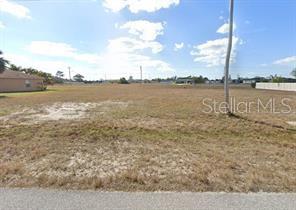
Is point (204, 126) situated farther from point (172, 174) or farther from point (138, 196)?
point (138, 196)

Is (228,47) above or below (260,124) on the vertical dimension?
above

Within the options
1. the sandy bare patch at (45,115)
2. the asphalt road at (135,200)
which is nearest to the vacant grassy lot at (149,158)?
the asphalt road at (135,200)

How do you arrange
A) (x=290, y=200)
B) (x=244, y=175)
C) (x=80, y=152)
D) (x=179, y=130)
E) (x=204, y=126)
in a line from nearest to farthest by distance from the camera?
(x=290, y=200) → (x=244, y=175) → (x=80, y=152) → (x=179, y=130) → (x=204, y=126)

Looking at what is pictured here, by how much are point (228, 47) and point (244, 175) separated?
8.38m

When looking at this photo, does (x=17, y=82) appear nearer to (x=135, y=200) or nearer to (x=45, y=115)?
(x=45, y=115)

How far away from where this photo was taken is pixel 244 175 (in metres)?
3.87

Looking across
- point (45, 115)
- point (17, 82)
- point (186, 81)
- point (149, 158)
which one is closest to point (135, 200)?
point (149, 158)

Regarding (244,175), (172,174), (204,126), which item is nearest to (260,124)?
(204,126)

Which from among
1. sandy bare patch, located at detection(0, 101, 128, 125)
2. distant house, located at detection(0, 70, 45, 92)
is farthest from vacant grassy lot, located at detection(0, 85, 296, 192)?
Result: distant house, located at detection(0, 70, 45, 92)

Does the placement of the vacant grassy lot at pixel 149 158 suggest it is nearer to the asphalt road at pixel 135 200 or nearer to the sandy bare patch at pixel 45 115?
the asphalt road at pixel 135 200

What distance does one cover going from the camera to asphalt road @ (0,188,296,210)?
2.91m

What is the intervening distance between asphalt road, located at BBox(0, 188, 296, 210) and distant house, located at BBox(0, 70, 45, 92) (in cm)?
3782

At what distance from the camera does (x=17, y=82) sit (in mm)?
37812

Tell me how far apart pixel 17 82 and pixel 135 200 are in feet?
133
